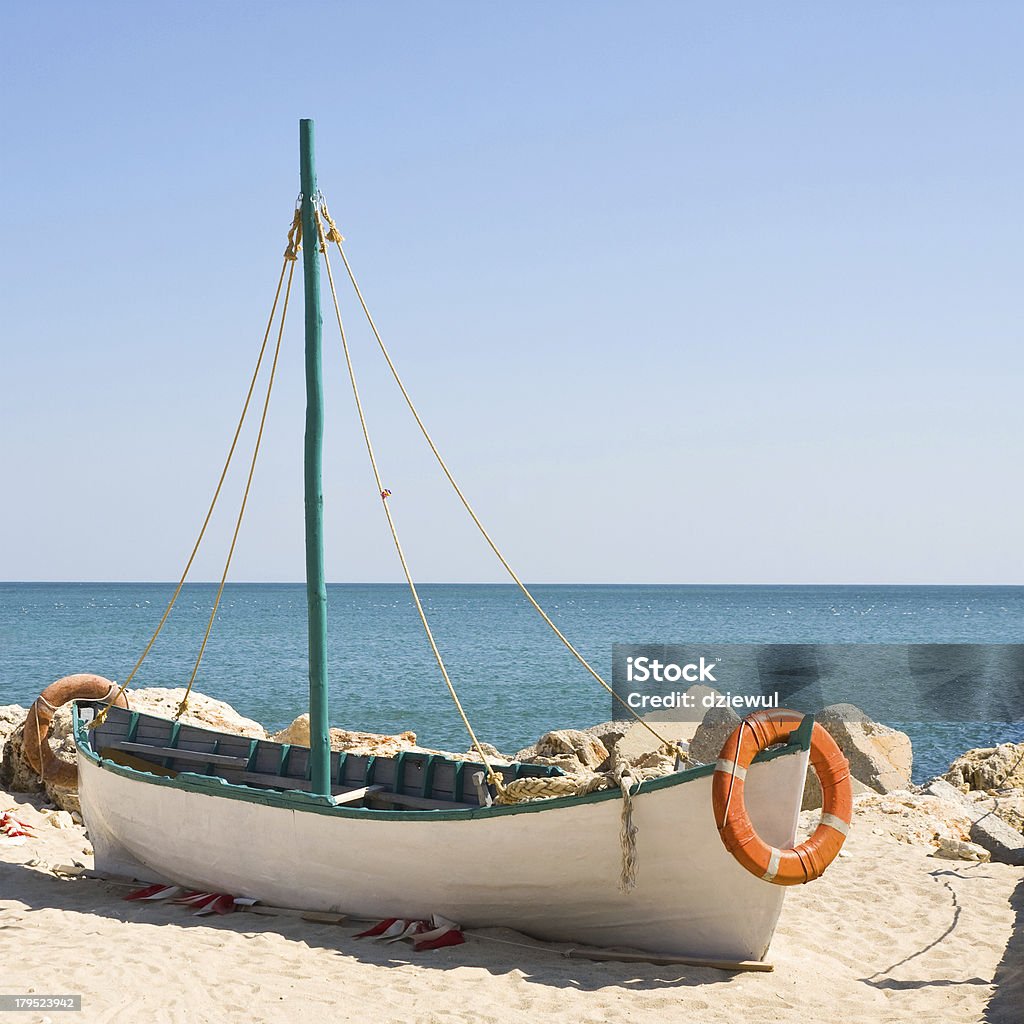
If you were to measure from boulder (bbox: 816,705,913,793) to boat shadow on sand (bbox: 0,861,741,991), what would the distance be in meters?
7.29

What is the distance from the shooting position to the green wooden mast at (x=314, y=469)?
8531mm

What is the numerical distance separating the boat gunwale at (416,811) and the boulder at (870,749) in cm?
726

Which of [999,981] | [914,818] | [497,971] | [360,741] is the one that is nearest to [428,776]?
[497,971]

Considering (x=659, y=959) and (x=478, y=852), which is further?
(x=478, y=852)

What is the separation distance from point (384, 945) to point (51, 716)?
6362 mm

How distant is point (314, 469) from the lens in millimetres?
8797

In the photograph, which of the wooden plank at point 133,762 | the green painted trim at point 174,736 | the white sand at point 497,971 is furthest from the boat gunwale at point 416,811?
the green painted trim at point 174,736

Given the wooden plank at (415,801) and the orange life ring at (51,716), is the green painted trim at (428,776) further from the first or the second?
the orange life ring at (51,716)

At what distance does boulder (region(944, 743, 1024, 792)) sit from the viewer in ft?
50.5

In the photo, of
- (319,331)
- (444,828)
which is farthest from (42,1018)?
(319,331)

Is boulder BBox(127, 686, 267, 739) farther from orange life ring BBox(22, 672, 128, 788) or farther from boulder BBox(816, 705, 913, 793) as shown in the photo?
boulder BBox(816, 705, 913, 793)

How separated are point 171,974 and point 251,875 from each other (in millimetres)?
1667

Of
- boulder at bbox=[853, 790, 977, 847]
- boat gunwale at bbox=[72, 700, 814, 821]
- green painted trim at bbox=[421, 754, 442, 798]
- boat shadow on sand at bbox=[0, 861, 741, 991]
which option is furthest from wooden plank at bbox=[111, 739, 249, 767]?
boulder at bbox=[853, 790, 977, 847]

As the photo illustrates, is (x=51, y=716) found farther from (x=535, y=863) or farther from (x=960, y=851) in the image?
(x=960, y=851)
